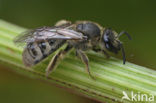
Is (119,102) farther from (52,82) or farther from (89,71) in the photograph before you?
(52,82)

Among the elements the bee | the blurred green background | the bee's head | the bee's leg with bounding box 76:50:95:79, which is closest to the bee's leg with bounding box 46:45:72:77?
the bee

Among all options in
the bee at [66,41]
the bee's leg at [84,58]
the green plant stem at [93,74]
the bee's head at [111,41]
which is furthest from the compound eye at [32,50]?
the bee's head at [111,41]

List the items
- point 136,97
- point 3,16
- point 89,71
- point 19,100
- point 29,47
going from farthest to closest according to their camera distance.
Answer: point 3,16, point 19,100, point 29,47, point 89,71, point 136,97

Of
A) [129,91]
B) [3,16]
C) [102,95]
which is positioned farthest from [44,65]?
[3,16]

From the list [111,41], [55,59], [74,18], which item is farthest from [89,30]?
[74,18]

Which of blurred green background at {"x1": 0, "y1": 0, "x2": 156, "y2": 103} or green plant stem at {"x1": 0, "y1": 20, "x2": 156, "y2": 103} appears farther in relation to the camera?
blurred green background at {"x1": 0, "y1": 0, "x2": 156, "y2": 103}

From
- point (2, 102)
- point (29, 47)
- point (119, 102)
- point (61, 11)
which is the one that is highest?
point (61, 11)

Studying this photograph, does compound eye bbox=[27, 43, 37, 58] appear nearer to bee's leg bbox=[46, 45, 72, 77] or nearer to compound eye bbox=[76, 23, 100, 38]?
bee's leg bbox=[46, 45, 72, 77]
